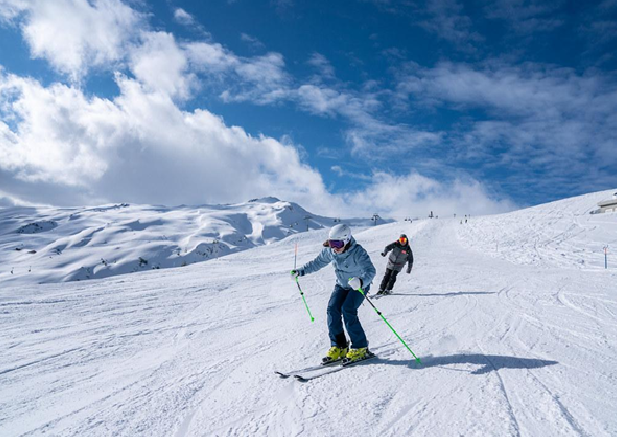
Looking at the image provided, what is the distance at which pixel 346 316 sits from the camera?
4844mm

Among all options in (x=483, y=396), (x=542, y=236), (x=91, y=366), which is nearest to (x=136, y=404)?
(x=91, y=366)

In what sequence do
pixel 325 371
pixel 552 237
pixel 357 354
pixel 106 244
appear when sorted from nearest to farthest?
pixel 325 371, pixel 357 354, pixel 552 237, pixel 106 244

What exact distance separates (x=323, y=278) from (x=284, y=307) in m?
5.21

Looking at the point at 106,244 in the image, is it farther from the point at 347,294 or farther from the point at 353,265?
the point at 353,265

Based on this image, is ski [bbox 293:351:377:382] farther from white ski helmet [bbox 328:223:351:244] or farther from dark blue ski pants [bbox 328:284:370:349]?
white ski helmet [bbox 328:223:351:244]

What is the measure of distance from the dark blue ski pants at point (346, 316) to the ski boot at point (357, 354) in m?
0.07

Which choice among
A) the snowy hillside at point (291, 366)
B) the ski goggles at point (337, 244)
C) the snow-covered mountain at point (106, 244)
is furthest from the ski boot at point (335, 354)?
the snow-covered mountain at point (106, 244)

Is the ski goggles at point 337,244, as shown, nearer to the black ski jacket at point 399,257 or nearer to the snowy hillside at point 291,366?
the snowy hillside at point 291,366

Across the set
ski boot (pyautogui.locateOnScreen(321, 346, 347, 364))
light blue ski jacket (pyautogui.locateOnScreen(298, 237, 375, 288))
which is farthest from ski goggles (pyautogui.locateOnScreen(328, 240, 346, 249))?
ski boot (pyautogui.locateOnScreen(321, 346, 347, 364))

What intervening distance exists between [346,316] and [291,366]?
102 cm

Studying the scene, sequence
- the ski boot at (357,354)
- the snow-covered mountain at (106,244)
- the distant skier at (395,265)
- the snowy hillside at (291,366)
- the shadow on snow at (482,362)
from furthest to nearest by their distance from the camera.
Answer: the snow-covered mountain at (106,244) < the distant skier at (395,265) < the ski boot at (357,354) < the shadow on snow at (482,362) < the snowy hillside at (291,366)

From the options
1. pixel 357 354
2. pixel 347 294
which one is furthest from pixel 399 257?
pixel 357 354

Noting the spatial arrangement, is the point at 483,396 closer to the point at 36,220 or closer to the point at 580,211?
the point at 580,211

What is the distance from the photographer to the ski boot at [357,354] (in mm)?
4594
